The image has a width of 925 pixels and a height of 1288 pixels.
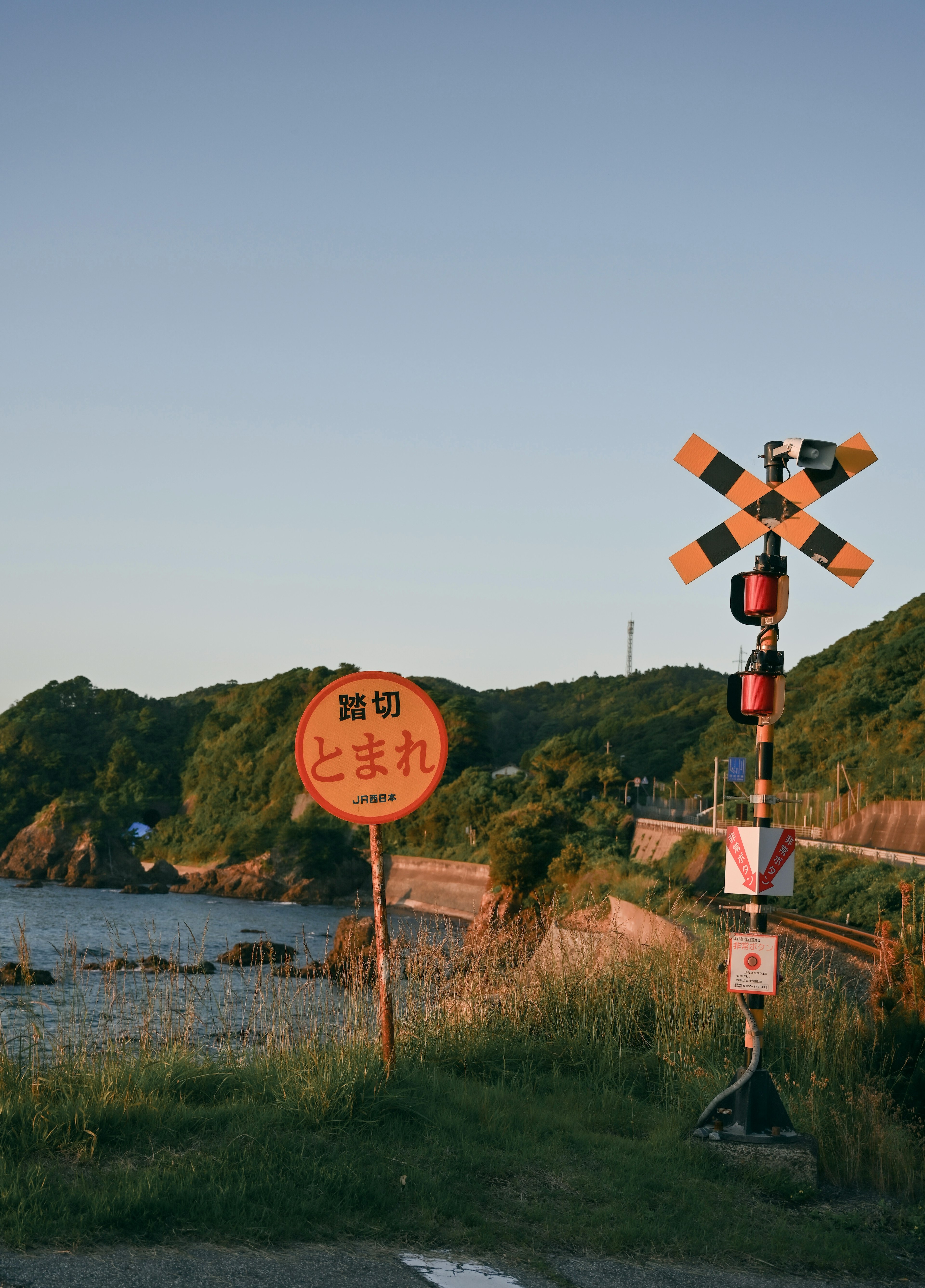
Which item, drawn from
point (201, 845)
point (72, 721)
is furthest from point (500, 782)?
point (72, 721)

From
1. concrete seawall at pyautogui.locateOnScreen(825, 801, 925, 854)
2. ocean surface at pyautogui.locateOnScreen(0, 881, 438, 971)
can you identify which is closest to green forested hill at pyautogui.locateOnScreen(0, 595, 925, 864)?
concrete seawall at pyautogui.locateOnScreen(825, 801, 925, 854)

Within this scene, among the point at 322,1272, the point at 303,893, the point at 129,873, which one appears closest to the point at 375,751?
the point at 322,1272

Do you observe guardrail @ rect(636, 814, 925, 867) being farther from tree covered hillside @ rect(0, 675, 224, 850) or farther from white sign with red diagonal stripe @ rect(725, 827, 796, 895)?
tree covered hillside @ rect(0, 675, 224, 850)

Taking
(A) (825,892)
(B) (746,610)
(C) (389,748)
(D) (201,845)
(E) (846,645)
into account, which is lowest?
(D) (201,845)

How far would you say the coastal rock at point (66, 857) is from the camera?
310ft

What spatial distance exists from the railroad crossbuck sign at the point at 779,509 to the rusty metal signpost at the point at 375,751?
2141 mm

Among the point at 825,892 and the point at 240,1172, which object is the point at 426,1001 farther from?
the point at 825,892

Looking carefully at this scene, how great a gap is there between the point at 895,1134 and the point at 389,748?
3914 mm

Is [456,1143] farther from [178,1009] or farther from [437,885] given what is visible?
[437,885]

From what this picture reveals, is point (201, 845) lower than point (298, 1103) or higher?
lower

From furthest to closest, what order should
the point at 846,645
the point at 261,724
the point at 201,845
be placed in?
1. the point at 261,724
2. the point at 201,845
3. the point at 846,645

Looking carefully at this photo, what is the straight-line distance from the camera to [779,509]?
23.0 feet

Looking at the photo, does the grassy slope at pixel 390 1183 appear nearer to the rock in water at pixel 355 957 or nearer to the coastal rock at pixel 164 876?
the rock in water at pixel 355 957

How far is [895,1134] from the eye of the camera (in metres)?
6.33
